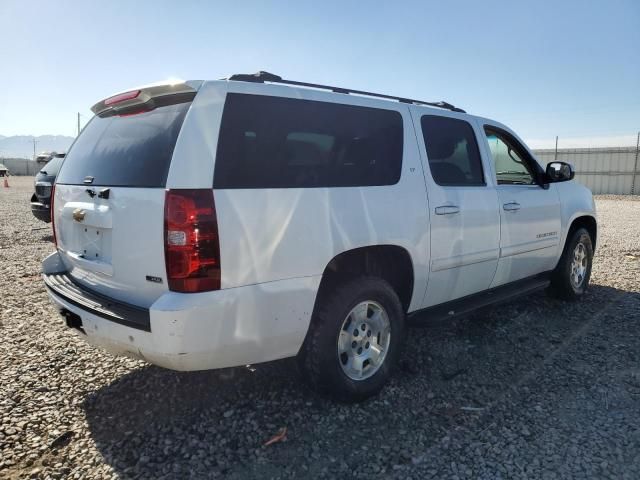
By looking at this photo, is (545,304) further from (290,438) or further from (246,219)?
(246,219)

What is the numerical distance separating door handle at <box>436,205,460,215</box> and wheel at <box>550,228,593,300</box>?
7.56ft

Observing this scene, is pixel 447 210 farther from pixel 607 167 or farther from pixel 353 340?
pixel 607 167

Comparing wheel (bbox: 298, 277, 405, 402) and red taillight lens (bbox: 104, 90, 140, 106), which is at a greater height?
red taillight lens (bbox: 104, 90, 140, 106)

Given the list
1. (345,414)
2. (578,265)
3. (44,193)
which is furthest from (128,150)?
(44,193)

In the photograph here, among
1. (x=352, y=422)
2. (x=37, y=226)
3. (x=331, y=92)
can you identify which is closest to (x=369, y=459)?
(x=352, y=422)

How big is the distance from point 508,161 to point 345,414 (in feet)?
9.53

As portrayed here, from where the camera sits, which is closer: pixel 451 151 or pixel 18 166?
pixel 451 151

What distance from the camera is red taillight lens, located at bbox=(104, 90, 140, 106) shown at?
2.70 metres

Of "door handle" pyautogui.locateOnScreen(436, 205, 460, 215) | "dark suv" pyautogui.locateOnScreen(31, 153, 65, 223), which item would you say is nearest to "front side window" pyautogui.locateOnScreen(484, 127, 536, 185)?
"door handle" pyautogui.locateOnScreen(436, 205, 460, 215)

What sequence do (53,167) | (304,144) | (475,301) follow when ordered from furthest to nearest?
1. (53,167)
2. (475,301)
3. (304,144)

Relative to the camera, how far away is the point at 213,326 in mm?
2363

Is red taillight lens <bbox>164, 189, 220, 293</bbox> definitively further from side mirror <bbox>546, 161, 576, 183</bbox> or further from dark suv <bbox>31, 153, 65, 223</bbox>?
dark suv <bbox>31, 153, 65, 223</bbox>

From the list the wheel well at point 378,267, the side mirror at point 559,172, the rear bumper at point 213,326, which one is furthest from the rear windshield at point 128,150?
the side mirror at point 559,172

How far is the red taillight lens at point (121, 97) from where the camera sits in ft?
8.86
